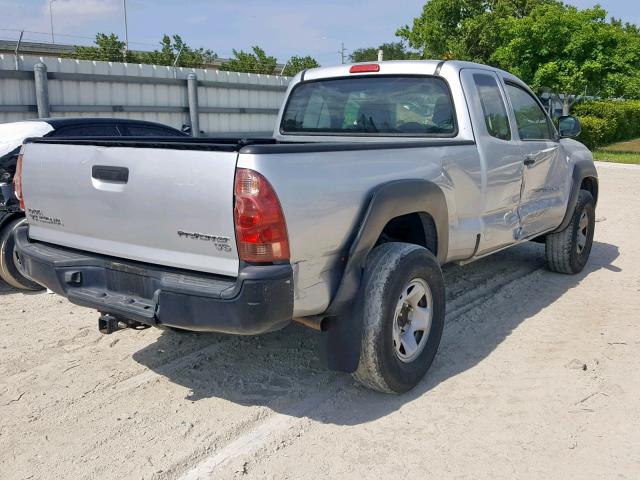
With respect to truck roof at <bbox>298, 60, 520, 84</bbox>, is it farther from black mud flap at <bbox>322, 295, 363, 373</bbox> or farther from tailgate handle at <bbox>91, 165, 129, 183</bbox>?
tailgate handle at <bbox>91, 165, 129, 183</bbox>

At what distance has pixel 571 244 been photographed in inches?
238

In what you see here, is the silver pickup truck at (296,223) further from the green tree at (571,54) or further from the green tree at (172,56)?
the green tree at (172,56)

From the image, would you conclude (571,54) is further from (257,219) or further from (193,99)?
(257,219)

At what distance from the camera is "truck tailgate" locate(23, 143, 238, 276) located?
9.18ft

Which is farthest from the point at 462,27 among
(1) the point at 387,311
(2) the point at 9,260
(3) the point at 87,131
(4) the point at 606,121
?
(1) the point at 387,311

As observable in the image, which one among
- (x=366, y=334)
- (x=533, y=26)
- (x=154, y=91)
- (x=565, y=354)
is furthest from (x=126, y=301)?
(x=533, y=26)

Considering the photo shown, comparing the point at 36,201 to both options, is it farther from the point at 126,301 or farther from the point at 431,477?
the point at 431,477

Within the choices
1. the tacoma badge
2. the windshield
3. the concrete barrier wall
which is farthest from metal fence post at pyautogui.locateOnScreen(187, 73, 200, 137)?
the tacoma badge

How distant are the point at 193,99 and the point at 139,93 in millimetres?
1314

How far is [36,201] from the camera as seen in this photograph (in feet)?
11.9

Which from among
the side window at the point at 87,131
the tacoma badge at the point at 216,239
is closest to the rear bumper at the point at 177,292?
the tacoma badge at the point at 216,239

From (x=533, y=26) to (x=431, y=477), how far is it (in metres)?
20.3

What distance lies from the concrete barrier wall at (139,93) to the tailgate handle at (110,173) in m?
8.15

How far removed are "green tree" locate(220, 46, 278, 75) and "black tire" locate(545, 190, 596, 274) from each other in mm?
26340
